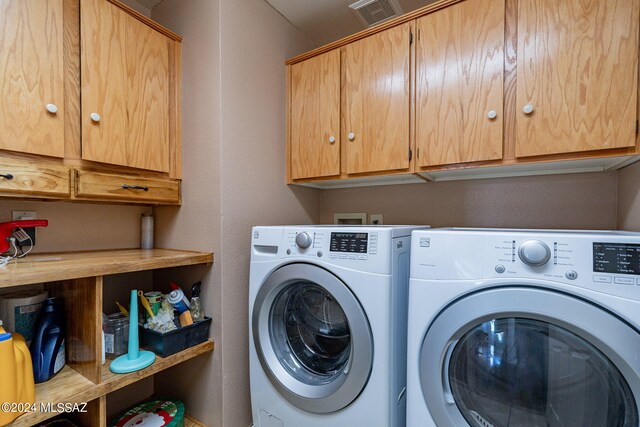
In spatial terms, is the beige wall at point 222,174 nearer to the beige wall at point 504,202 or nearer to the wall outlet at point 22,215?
the wall outlet at point 22,215

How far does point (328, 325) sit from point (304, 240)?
382 millimetres

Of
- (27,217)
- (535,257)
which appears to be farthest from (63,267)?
(535,257)

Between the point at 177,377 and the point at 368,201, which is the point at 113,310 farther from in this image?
the point at 368,201

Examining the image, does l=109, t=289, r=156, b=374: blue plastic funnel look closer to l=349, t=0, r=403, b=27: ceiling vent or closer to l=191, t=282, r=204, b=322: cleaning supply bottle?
l=191, t=282, r=204, b=322: cleaning supply bottle

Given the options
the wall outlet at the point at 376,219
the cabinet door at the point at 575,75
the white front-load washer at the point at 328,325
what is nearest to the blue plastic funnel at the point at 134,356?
the white front-load washer at the point at 328,325

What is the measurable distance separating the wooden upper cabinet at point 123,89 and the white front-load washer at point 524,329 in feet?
4.12

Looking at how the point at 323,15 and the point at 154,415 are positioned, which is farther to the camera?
the point at 323,15

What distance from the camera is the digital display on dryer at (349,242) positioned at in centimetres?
104

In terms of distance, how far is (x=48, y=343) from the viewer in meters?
1.04

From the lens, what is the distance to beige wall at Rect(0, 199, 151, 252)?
1253 millimetres

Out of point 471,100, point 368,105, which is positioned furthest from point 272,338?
point 471,100

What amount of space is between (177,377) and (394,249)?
1.34m

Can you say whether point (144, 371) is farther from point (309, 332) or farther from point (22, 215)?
point (22, 215)

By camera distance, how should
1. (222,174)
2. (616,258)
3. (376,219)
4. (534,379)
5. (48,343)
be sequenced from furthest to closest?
(376,219) → (222,174) → (48,343) → (534,379) → (616,258)
